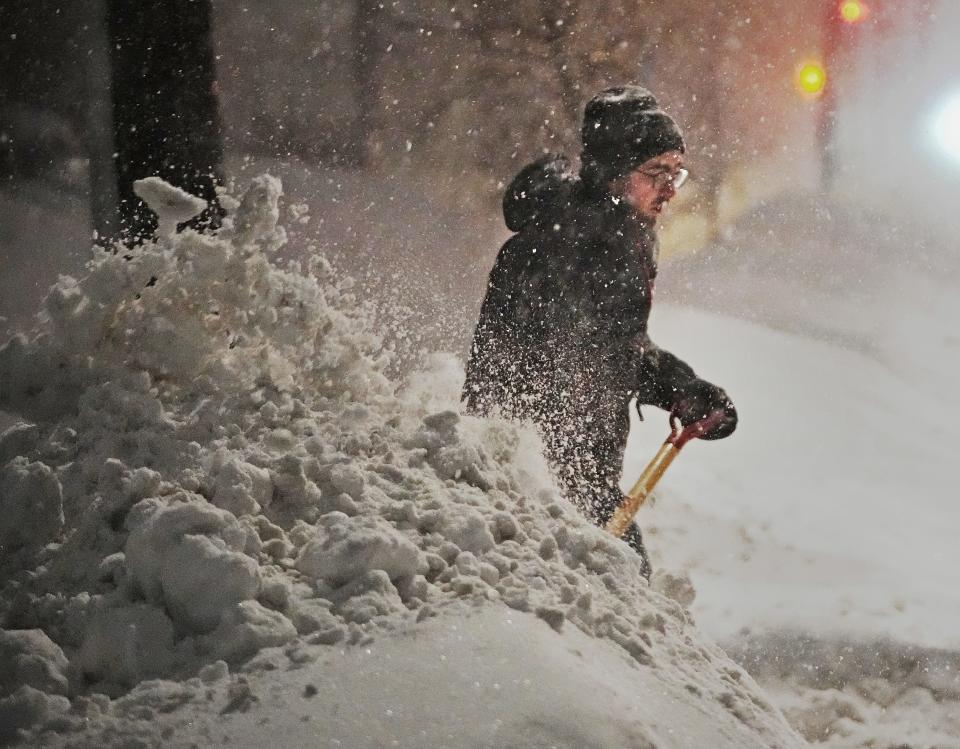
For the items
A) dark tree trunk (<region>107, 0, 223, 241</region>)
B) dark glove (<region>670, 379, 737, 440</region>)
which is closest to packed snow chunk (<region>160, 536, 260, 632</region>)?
dark glove (<region>670, 379, 737, 440</region>)

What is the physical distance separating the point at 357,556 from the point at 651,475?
1.22m

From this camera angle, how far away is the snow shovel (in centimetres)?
236

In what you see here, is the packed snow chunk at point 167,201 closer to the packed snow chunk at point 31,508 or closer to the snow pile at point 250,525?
the snow pile at point 250,525

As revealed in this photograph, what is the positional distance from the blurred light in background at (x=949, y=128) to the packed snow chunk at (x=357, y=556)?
5.95 meters

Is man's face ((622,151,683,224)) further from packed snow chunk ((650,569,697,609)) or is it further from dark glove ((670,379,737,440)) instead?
packed snow chunk ((650,569,697,609))

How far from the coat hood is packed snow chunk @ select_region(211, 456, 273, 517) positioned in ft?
4.37

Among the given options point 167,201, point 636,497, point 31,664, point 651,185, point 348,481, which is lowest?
point 31,664

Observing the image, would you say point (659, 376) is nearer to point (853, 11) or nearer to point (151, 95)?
point (151, 95)

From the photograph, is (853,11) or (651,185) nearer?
(651,185)

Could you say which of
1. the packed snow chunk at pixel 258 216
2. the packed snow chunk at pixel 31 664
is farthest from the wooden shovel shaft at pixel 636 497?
the packed snow chunk at pixel 31 664

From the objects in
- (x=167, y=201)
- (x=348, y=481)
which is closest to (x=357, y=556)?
(x=348, y=481)

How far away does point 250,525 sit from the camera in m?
1.35

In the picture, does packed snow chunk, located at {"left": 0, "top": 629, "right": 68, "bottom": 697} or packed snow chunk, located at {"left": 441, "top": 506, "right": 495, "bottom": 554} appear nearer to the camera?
packed snow chunk, located at {"left": 0, "top": 629, "right": 68, "bottom": 697}

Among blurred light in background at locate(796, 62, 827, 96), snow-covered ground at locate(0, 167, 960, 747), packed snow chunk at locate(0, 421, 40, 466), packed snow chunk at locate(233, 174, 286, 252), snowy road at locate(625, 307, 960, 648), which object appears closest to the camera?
snow-covered ground at locate(0, 167, 960, 747)
